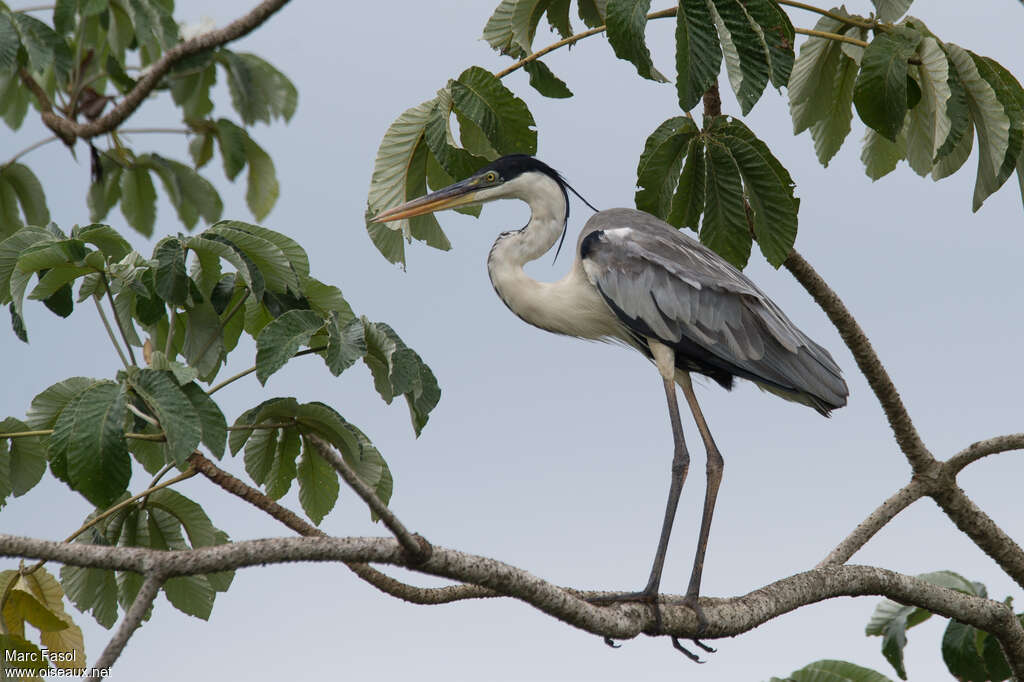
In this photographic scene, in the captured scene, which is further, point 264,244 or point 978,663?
point 978,663

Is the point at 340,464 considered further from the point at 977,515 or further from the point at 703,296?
the point at 977,515

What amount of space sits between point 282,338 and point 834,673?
7.06ft

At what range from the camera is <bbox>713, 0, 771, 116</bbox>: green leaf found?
3193mm

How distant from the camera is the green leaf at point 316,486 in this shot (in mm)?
3576

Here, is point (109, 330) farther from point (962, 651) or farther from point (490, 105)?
point (962, 651)

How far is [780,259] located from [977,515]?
1.65 m

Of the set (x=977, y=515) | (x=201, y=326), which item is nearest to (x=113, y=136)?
(x=201, y=326)

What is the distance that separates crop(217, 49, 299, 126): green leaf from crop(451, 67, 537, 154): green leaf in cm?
357

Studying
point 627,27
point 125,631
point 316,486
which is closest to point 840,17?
point 627,27

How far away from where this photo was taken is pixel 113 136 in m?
6.36

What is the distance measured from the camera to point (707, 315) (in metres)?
3.96

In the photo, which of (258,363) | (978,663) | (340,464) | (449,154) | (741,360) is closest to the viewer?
(340,464)

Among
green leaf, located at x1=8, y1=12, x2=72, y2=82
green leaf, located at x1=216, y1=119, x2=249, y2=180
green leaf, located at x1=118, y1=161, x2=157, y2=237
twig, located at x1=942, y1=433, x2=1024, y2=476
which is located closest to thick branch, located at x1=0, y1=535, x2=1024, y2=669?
twig, located at x1=942, y1=433, x2=1024, y2=476

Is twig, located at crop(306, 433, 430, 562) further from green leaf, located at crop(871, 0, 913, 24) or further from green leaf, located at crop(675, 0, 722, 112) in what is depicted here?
green leaf, located at crop(871, 0, 913, 24)
